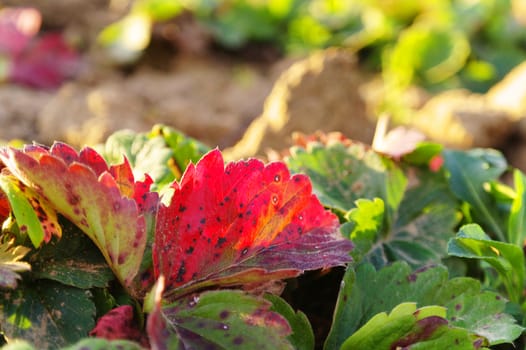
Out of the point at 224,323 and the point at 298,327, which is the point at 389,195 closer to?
the point at 298,327

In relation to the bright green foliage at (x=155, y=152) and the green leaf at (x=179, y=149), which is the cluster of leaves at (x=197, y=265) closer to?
the bright green foliage at (x=155, y=152)

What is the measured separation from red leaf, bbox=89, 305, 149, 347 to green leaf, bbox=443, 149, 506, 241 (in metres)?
Result: 0.70

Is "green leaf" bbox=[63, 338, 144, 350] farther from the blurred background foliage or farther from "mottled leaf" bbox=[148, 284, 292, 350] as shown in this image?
the blurred background foliage

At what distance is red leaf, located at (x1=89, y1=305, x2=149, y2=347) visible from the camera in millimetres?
775

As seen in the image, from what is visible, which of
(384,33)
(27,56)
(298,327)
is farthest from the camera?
(384,33)

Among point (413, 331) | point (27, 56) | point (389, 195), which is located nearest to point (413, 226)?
point (389, 195)

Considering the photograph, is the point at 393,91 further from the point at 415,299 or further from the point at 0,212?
the point at 0,212

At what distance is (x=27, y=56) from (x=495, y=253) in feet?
7.17

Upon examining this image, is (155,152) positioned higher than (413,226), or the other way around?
(155,152)

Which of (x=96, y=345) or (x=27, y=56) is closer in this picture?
(x=96, y=345)

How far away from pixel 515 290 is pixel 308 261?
1.44 feet

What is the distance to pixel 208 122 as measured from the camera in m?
2.57

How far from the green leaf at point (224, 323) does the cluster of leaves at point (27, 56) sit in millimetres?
2106

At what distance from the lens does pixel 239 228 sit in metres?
0.90
